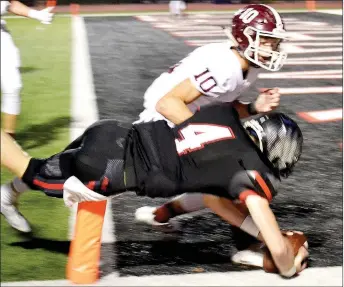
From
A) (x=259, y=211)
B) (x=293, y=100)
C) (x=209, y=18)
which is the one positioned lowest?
(x=209, y=18)

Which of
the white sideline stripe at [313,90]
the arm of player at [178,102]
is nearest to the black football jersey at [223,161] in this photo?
the arm of player at [178,102]

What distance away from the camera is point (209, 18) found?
2073 centimetres

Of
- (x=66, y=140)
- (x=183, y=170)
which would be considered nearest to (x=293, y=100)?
(x=66, y=140)

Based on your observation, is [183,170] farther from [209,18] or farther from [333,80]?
[209,18]

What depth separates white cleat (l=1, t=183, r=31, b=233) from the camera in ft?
12.0

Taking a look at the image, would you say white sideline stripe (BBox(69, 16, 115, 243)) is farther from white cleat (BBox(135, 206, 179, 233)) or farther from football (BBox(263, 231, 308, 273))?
football (BBox(263, 231, 308, 273))

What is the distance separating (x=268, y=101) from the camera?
12.9ft

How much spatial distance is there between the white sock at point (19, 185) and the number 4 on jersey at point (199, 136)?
2.98 feet

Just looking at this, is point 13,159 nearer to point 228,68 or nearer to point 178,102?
point 178,102

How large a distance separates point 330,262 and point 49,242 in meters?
1.48

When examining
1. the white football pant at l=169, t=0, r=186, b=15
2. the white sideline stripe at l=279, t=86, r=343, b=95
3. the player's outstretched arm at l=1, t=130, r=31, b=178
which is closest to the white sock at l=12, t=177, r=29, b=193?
the player's outstretched arm at l=1, t=130, r=31, b=178

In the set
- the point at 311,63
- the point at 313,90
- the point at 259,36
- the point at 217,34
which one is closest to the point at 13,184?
the point at 259,36

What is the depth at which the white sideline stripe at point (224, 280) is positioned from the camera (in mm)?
3236

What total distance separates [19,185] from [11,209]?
0.53ft
